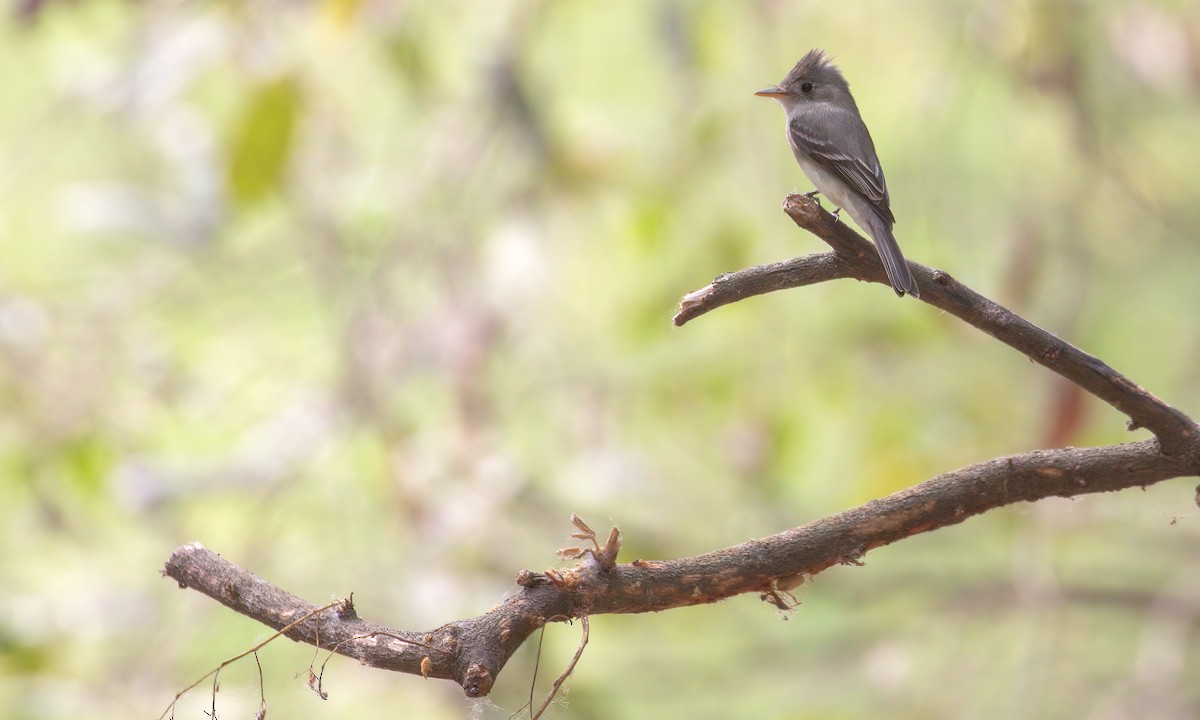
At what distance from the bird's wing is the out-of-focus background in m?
1.17

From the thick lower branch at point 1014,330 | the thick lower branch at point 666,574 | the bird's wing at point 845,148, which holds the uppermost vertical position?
the bird's wing at point 845,148

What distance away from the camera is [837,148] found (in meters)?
2.23

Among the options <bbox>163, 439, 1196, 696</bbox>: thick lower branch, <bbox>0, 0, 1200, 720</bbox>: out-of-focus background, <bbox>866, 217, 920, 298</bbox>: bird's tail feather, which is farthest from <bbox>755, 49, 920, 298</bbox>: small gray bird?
<bbox>0, 0, 1200, 720</bbox>: out-of-focus background

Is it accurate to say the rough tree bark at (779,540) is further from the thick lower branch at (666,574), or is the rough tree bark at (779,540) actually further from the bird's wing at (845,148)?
the bird's wing at (845,148)

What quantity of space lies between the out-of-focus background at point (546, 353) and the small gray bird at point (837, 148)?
3.27ft

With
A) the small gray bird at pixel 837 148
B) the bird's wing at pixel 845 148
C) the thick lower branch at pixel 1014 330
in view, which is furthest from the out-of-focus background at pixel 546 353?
the thick lower branch at pixel 1014 330

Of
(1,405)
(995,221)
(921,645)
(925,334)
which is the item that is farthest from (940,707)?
(1,405)

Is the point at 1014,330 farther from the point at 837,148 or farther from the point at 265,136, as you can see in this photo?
the point at 265,136

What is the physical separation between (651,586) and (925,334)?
113 inches

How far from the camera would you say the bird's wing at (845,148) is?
2.16 meters

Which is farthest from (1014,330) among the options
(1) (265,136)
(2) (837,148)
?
(1) (265,136)

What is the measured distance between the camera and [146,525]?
392 centimetres

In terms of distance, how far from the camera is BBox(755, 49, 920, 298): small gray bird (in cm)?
212

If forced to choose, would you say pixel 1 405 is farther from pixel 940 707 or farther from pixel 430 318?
pixel 940 707
